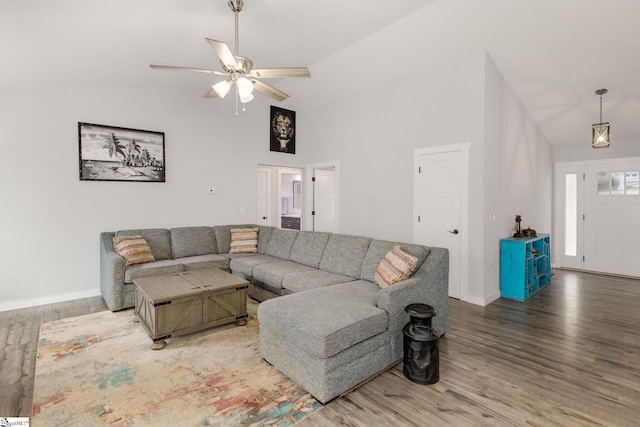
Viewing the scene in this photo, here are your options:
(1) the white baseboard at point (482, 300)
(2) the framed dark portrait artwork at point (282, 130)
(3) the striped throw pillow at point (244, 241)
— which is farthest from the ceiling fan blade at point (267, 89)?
(1) the white baseboard at point (482, 300)

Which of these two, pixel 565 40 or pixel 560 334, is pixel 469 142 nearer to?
pixel 565 40

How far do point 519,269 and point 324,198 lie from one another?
139 inches

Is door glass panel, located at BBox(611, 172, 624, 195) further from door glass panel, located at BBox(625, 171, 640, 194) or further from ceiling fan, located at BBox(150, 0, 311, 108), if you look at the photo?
ceiling fan, located at BBox(150, 0, 311, 108)

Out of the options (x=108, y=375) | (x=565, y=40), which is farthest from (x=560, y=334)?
(x=108, y=375)

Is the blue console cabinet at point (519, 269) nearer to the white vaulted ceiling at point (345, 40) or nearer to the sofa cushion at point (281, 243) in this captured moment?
the white vaulted ceiling at point (345, 40)

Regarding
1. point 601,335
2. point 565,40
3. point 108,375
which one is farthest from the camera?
point 565,40

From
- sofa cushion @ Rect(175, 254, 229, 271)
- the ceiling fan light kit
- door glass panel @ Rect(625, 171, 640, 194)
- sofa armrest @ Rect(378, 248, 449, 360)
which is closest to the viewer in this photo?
sofa armrest @ Rect(378, 248, 449, 360)

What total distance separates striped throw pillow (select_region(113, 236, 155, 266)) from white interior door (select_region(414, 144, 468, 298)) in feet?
12.1

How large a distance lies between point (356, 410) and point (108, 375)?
1.82 metres

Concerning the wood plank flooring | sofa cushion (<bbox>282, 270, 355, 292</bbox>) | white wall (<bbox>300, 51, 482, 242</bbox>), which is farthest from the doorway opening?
the wood plank flooring

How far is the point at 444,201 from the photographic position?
4375mm

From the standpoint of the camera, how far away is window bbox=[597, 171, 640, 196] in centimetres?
532

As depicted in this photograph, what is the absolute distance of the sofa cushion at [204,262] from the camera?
4.26 m

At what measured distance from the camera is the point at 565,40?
3547mm
